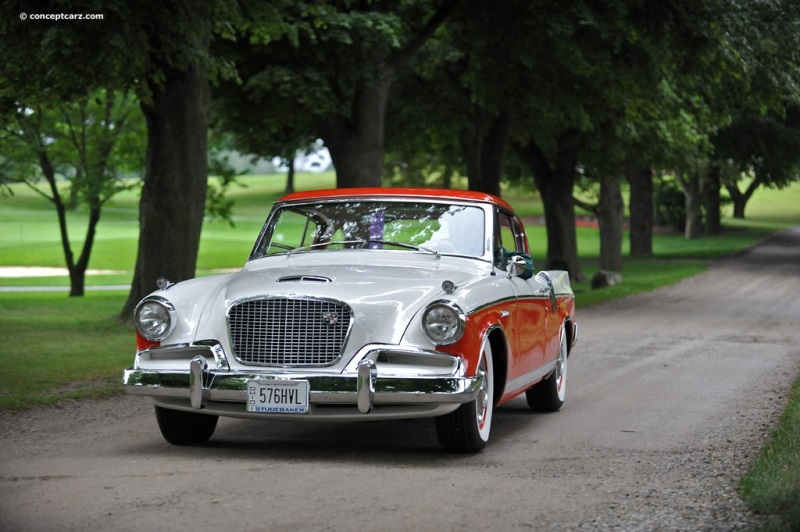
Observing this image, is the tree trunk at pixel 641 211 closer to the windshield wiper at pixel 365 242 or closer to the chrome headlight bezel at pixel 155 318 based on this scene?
the windshield wiper at pixel 365 242

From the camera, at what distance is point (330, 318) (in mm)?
7625

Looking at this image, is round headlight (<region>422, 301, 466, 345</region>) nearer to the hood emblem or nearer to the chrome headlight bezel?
the hood emblem

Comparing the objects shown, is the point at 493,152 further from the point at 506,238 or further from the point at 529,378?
the point at 529,378

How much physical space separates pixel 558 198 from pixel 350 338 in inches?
1070

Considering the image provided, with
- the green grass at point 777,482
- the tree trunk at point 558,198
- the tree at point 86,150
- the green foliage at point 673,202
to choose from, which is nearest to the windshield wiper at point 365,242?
the green grass at point 777,482

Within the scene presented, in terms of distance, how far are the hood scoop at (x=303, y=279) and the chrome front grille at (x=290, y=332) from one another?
0.70 feet

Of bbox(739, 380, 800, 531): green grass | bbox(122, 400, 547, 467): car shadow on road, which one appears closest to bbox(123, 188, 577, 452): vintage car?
bbox(122, 400, 547, 467): car shadow on road

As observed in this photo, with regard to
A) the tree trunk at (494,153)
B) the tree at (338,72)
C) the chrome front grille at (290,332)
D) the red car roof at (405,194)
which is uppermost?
the tree at (338,72)

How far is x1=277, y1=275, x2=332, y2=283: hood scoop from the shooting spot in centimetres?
787

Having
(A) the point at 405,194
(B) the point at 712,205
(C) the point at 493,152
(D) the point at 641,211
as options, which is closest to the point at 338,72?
(C) the point at 493,152

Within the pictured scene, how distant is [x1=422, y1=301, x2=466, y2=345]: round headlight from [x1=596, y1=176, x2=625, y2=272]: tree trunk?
29.4 meters

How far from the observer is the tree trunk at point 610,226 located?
37750 millimetres

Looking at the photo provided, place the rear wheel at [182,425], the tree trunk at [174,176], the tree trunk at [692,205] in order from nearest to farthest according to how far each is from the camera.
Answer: the rear wheel at [182,425], the tree trunk at [174,176], the tree trunk at [692,205]

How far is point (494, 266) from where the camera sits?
353 inches
